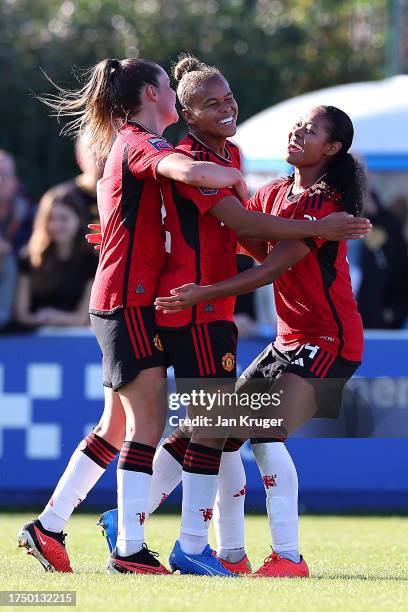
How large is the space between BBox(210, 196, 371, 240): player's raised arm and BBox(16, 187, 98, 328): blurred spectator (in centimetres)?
395

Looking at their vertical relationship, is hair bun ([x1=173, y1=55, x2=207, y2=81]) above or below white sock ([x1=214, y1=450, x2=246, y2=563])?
above

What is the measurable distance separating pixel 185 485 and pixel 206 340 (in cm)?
63

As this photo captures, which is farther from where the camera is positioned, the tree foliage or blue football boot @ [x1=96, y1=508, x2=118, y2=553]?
the tree foliage

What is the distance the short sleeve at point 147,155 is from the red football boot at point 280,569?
1694 millimetres

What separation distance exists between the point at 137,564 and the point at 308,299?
52.6 inches

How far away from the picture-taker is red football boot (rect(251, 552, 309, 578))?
5957 mm

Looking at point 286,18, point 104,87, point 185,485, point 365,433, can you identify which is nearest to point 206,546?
point 185,485

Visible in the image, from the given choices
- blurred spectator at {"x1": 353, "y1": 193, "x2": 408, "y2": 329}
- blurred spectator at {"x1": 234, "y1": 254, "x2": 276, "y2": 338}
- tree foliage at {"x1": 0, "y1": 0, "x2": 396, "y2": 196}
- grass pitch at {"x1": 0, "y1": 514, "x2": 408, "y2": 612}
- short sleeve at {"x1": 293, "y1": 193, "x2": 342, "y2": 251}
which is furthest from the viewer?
tree foliage at {"x1": 0, "y1": 0, "x2": 396, "y2": 196}

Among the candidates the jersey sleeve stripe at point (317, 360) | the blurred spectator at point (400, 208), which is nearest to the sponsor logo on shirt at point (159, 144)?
the jersey sleeve stripe at point (317, 360)

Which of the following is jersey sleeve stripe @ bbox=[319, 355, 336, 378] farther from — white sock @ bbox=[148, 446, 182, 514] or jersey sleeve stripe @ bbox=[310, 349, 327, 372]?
white sock @ bbox=[148, 446, 182, 514]

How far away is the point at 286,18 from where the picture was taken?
2075cm

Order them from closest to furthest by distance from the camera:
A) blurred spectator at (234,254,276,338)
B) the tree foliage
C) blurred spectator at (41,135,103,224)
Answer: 1. blurred spectator at (234,254,276,338)
2. blurred spectator at (41,135,103,224)
3. the tree foliage

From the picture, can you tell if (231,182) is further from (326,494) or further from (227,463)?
(326,494)

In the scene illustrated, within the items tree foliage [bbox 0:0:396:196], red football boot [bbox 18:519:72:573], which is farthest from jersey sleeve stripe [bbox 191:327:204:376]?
tree foliage [bbox 0:0:396:196]
